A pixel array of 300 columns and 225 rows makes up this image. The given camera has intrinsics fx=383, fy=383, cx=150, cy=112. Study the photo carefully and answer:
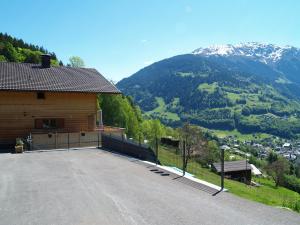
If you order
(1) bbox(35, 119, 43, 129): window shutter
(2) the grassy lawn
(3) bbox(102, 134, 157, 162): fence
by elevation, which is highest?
(1) bbox(35, 119, 43, 129): window shutter

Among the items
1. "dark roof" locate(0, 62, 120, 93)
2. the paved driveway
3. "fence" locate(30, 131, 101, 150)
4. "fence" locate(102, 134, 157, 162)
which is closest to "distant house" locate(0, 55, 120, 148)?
"dark roof" locate(0, 62, 120, 93)

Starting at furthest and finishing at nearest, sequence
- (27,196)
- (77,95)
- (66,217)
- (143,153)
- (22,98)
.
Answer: (77,95)
(22,98)
(143,153)
(27,196)
(66,217)

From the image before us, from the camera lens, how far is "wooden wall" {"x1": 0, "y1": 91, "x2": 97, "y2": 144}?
1193 inches

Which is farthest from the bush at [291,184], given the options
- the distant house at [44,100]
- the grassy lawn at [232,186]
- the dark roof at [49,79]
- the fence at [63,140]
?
the fence at [63,140]

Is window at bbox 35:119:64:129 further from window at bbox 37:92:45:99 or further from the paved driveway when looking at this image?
the paved driveway

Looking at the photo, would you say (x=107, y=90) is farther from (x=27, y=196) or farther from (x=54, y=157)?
(x=27, y=196)

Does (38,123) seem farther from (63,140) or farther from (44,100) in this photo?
(63,140)

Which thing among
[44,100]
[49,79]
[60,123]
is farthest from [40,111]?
[49,79]

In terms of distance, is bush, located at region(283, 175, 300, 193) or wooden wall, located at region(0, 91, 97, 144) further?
bush, located at region(283, 175, 300, 193)

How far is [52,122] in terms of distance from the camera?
3253cm

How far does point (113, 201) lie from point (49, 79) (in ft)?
76.1

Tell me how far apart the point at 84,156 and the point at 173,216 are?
13.4 metres

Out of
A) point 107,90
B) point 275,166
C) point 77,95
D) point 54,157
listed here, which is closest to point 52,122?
point 77,95

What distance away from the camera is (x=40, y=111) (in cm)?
3167
